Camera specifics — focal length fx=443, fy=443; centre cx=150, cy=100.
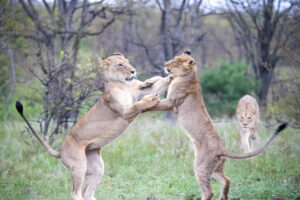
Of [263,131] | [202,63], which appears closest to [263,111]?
[263,131]

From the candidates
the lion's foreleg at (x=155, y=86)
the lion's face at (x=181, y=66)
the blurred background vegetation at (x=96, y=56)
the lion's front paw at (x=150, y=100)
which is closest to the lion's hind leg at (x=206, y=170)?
the lion's front paw at (x=150, y=100)

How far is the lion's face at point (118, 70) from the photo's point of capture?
5.92 m

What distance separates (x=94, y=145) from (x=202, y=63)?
56.7 ft

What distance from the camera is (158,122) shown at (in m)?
9.97

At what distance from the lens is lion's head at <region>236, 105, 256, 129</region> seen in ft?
26.7

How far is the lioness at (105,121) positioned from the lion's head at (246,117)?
2.85m

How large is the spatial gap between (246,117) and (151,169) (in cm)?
201

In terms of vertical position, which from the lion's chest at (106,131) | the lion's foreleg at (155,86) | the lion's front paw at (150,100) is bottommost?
the lion's chest at (106,131)

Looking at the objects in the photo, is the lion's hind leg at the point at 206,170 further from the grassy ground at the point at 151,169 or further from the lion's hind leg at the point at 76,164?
the lion's hind leg at the point at 76,164

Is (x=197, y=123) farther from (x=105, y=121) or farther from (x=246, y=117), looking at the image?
(x=246, y=117)

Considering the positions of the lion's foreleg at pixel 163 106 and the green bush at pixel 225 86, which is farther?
the green bush at pixel 225 86

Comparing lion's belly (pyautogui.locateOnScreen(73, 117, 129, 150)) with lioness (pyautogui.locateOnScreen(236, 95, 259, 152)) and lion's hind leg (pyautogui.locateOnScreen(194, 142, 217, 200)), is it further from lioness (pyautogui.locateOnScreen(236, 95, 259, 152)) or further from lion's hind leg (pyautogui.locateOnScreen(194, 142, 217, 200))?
lioness (pyautogui.locateOnScreen(236, 95, 259, 152))

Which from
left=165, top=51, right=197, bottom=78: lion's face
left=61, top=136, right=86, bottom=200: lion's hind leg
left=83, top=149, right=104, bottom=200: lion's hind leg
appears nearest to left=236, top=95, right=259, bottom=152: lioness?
left=165, top=51, right=197, bottom=78: lion's face

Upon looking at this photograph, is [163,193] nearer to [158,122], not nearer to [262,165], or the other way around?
[262,165]
